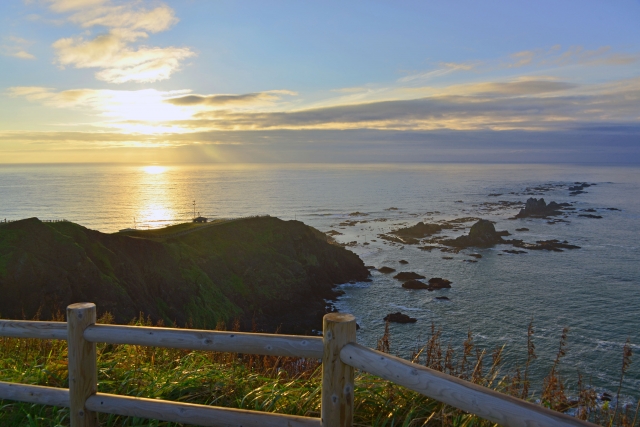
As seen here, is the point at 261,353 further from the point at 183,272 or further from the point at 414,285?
the point at 414,285

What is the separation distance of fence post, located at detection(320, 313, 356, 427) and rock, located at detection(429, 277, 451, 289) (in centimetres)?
4145

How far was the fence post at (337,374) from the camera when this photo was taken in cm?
385

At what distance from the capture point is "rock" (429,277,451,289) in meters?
43.8

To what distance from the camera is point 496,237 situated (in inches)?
2616

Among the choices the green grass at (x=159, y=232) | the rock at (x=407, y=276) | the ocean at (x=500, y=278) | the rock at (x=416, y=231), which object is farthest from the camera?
the rock at (x=416, y=231)

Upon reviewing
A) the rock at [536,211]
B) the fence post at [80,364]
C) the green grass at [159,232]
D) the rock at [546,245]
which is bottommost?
the rock at [546,245]

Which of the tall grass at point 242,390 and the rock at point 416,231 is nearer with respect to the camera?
the tall grass at point 242,390

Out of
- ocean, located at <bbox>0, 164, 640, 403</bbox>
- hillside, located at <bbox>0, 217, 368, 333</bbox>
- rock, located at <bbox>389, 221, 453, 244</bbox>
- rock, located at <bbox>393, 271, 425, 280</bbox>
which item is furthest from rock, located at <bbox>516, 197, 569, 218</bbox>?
hillside, located at <bbox>0, 217, 368, 333</bbox>

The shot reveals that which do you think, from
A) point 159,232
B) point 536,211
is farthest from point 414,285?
point 536,211

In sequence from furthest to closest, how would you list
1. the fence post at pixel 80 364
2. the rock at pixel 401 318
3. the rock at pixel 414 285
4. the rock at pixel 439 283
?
the rock at pixel 414 285 → the rock at pixel 439 283 → the rock at pixel 401 318 → the fence post at pixel 80 364

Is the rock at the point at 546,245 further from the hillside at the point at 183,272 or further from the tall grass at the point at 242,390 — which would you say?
the tall grass at the point at 242,390

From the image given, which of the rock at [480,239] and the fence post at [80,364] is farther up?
the fence post at [80,364]

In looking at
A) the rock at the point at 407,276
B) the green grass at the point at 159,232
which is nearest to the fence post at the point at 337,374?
the green grass at the point at 159,232

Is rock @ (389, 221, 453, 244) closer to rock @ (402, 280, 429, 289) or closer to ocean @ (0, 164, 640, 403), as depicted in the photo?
ocean @ (0, 164, 640, 403)
